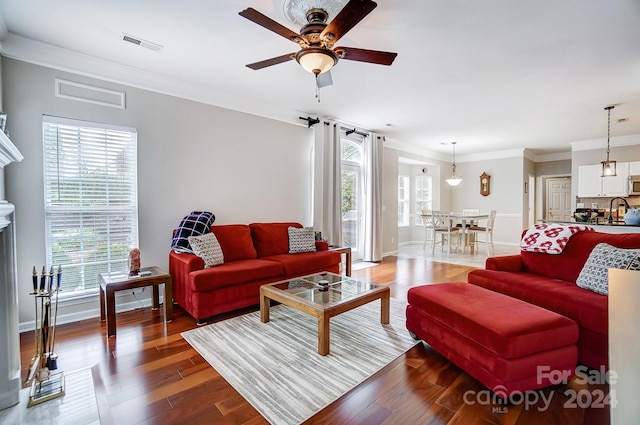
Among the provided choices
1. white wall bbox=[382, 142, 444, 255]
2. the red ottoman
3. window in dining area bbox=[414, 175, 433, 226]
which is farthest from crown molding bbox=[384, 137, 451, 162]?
the red ottoman

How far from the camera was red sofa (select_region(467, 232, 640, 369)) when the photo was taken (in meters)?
1.97

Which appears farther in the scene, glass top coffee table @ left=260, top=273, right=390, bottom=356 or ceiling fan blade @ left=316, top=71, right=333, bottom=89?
ceiling fan blade @ left=316, top=71, right=333, bottom=89

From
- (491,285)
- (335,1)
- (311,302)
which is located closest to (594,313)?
(491,285)

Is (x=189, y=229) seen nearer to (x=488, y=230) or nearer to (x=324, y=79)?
(x=324, y=79)

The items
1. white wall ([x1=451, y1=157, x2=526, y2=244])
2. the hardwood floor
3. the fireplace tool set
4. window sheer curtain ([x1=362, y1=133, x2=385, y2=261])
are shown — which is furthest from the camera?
white wall ([x1=451, y1=157, x2=526, y2=244])

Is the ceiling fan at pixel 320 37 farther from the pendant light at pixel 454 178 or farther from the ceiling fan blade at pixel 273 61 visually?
the pendant light at pixel 454 178

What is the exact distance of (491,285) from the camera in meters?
2.78

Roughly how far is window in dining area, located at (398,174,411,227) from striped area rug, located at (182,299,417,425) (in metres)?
5.42

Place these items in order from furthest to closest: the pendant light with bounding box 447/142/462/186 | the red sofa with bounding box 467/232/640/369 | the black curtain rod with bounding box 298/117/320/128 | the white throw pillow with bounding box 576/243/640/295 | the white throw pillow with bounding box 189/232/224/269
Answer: the pendant light with bounding box 447/142/462/186
the black curtain rod with bounding box 298/117/320/128
the white throw pillow with bounding box 189/232/224/269
the white throw pillow with bounding box 576/243/640/295
the red sofa with bounding box 467/232/640/369

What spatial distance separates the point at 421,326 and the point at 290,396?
1.15 metres

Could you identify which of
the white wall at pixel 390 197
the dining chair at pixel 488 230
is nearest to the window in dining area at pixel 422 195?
the white wall at pixel 390 197

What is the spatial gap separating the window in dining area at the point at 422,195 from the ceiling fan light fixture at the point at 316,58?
6843 millimetres

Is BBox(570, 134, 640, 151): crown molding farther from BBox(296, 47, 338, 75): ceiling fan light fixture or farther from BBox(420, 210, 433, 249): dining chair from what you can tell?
BBox(296, 47, 338, 75): ceiling fan light fixture

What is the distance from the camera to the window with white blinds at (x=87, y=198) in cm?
282
